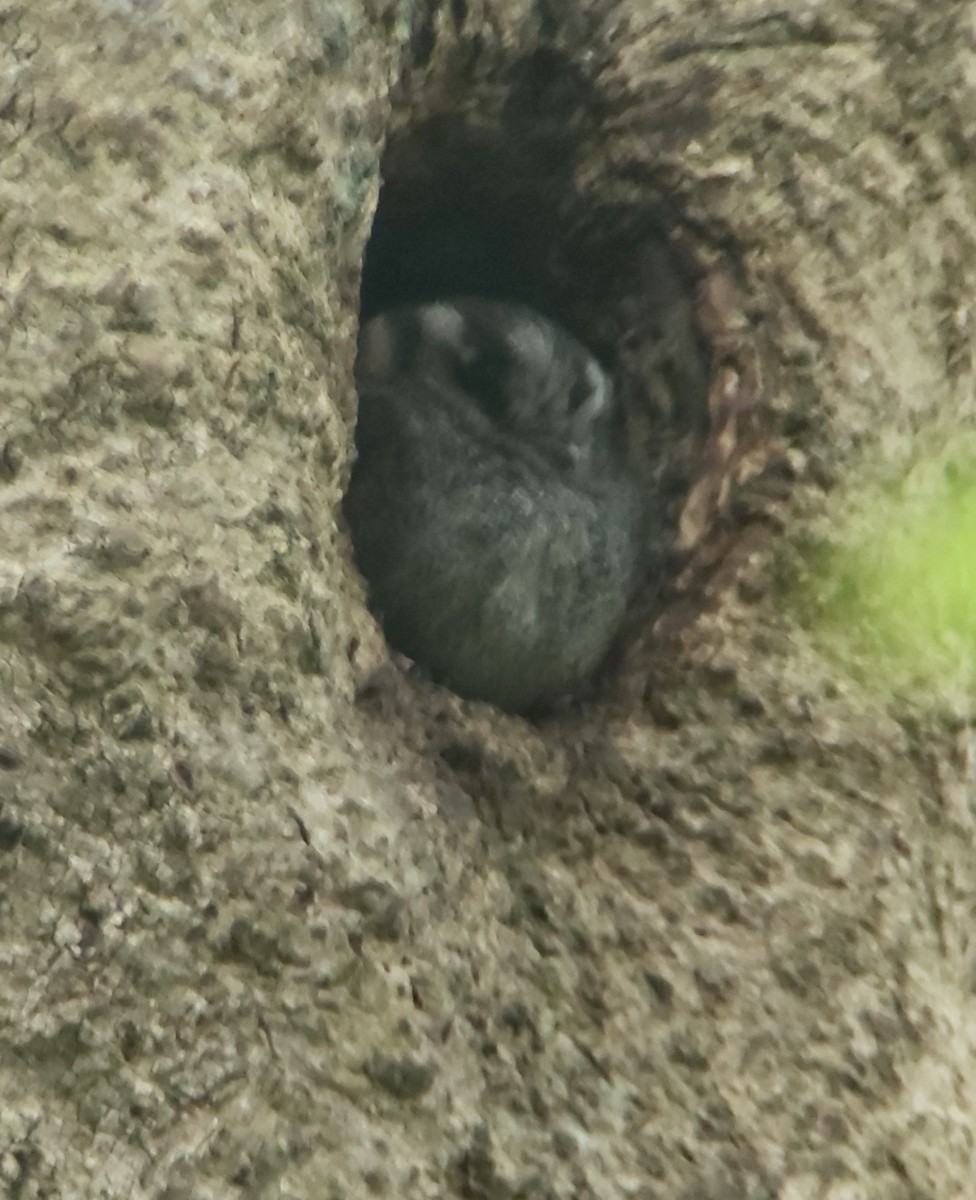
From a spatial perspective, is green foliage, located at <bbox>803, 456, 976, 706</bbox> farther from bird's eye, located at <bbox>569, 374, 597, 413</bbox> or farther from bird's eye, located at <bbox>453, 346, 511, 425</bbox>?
bird's eye, located at <bbox>453, 346, 511, 425</bbox>

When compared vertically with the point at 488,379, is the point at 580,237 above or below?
above

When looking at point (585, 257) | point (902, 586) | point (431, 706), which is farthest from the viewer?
point (585, 257)

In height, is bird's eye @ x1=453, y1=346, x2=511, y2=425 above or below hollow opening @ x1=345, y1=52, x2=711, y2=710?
below

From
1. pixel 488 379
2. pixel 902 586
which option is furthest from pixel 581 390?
pixel 902 586

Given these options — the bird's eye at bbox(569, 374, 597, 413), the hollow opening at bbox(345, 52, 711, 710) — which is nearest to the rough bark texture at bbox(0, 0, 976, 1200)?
the hollow opening at bbox(345, 52, 711, 710)

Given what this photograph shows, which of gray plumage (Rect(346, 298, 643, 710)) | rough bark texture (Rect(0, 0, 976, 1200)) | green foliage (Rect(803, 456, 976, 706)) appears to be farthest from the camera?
gray plumage (Rect(346, 298, 643, 710))

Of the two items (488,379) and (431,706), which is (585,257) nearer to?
(488,379)
